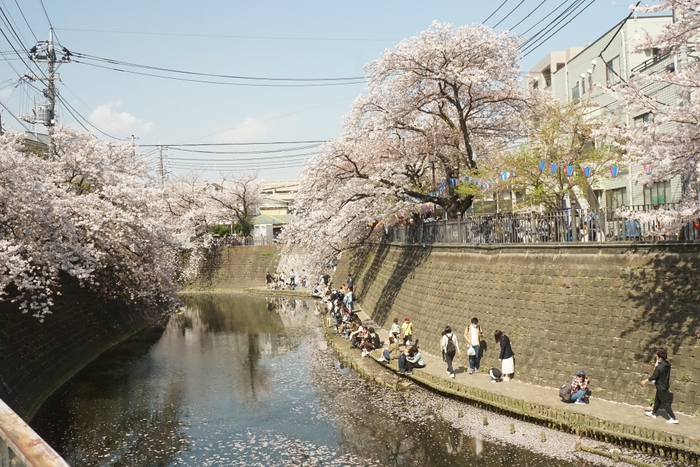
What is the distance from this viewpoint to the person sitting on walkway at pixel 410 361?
66.0 feet

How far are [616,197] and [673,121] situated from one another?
68.0 feet

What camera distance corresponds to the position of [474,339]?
18906 mm

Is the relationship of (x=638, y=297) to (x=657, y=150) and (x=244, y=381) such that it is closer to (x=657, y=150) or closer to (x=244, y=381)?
(x=657, y=150)

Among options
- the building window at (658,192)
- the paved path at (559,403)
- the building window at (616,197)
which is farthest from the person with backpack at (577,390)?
the building window at (616,197)

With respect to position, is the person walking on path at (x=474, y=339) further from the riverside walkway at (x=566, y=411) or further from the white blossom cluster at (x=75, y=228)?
the white blossom cluster at (x=75, y=228)

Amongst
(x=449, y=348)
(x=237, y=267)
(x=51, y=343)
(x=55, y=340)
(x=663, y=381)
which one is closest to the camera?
(x=663, y=381)

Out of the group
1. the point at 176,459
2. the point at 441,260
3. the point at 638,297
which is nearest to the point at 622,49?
the point at 441,260

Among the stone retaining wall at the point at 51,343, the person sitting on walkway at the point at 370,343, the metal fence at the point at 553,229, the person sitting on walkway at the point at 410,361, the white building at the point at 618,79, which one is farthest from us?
the white building at the point at 618,79

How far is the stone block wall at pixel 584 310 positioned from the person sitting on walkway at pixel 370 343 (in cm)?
181

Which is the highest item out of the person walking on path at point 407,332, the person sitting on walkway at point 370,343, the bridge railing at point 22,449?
the bridge railing at point 22,449

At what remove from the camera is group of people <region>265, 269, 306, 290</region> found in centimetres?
5438

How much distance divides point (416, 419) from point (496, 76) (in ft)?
48.4

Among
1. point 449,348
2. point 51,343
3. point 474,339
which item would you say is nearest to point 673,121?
point 474,339

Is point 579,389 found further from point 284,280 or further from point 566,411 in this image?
point 284,280
